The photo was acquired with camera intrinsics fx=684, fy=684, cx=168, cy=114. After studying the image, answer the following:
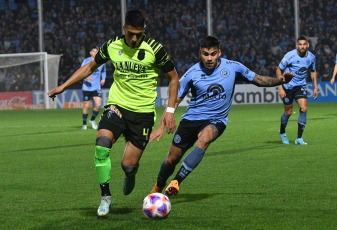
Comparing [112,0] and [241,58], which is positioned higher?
[112,0]

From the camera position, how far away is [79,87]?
3055cm

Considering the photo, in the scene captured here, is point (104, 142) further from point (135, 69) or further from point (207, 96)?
point (207, 96)

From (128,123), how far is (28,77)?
78.3 ft

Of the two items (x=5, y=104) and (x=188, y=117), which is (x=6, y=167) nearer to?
(x=188, y=117)

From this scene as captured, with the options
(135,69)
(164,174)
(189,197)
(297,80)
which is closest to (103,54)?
(135,69)

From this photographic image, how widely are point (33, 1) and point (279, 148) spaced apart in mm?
26296

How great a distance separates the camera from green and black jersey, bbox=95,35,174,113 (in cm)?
646

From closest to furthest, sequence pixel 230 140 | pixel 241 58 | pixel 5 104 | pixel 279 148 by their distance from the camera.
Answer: pixel 279 148, pixel 230 140, pixel 5 104, pixel 241 58

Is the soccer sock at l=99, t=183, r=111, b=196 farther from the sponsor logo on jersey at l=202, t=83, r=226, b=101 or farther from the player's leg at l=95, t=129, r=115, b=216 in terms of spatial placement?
the sponsor logo on jersey at l=202, t=83, r=226, b=101

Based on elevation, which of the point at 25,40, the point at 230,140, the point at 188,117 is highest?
the point at 25,40

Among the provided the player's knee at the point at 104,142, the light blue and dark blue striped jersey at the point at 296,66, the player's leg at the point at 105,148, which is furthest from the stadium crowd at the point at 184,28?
the player's knee at the point at 104,142

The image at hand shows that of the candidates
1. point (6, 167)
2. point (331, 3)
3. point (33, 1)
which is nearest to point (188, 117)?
point (6, 167)

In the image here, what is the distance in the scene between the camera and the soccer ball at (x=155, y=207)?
589cm

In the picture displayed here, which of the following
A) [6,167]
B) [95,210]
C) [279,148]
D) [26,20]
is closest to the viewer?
[95,210]
